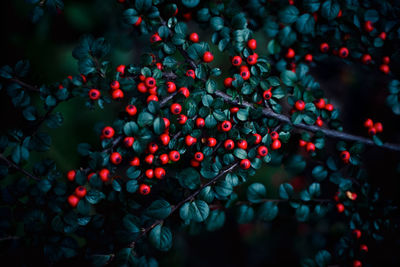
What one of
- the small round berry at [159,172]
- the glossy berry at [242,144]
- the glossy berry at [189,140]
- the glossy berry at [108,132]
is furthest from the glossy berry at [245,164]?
the glossy berry at [108,132]

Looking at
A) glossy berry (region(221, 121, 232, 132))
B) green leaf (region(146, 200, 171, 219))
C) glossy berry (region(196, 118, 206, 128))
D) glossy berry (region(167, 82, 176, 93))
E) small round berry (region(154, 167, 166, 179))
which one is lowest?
green leaf (region(146, 200, 171, 219))

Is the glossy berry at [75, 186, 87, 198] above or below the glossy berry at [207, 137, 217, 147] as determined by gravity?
below

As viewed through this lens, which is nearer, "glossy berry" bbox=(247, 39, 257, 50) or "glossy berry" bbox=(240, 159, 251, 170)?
"glossy berry" bbox=(240, 159, 251, 170)

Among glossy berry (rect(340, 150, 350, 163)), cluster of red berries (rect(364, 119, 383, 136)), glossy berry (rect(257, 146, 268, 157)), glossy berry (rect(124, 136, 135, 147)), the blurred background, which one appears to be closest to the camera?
glossy berry (rect(124, 136, 135, 147))

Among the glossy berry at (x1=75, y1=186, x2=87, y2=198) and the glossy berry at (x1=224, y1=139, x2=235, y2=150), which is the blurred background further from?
the glossy berry at (x1=224, y1=139, x2=235, y2=150)

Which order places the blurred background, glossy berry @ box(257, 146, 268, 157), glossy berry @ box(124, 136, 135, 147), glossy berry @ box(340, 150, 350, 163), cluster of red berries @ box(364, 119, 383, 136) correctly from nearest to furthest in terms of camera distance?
glossy berry @ box(124, 136, 135, 147), glossy berry @ box(257, 146, 268, 157), glossy berry @ box(340, 150, 350, 163), cluster of red berries @ box(364, 119, 383, 136), the blurred background

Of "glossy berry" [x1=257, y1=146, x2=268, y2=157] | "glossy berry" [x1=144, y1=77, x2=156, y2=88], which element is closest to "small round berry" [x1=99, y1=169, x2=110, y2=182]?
"glossy berry" [x1=144, y1=77, x2=156, y2=88]
